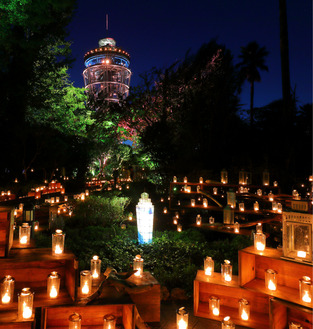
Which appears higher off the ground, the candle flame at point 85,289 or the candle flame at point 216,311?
the candle flame at point 85,289

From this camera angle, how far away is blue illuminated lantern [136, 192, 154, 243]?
6.79 meters

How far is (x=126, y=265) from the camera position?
553cm

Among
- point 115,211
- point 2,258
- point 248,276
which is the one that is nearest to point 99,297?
point 2,258

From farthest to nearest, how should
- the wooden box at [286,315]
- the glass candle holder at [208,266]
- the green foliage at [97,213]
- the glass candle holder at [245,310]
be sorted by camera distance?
the green foliage at [97,213] → the glass candle holder at [208,266] → the glass candle holder at [245,310] → the wooden box at [286,315]

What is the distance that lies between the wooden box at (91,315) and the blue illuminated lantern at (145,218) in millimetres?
3801

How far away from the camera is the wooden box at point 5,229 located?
3.10 m

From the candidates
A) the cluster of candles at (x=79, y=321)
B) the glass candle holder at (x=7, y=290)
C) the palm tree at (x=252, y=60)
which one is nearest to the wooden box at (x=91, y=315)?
the cluster of candles at (x=79, y=321)

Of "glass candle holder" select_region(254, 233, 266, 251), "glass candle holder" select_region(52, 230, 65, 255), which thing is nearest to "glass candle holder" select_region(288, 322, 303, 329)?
"glass candle holder" select_region(254, 233, 266, 251)

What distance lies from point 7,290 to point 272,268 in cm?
333

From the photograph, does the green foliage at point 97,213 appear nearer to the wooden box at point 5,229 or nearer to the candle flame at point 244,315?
the wooden box at point 5,229

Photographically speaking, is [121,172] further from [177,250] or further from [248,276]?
[248,276]

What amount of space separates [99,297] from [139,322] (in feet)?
1.77

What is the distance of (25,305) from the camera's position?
8.94 feet

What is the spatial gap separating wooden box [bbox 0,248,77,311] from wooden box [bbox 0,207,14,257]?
0.12m
